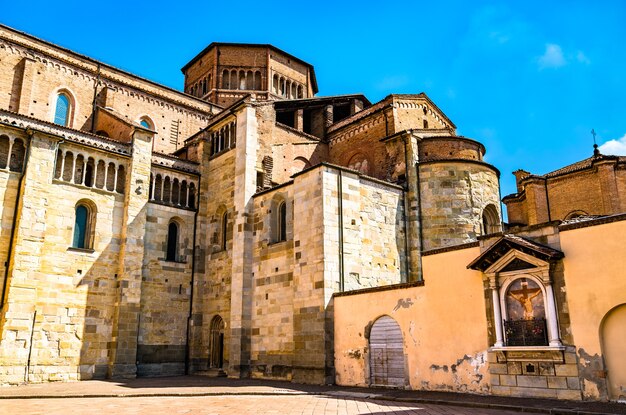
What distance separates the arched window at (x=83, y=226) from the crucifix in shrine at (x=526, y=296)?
17.1 m

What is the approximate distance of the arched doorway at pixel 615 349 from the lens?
1095 cm

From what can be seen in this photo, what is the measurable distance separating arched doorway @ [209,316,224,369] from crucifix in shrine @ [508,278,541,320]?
14.1m

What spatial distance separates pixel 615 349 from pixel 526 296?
7.26 feet

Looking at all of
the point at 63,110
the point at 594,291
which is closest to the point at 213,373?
the point at 594,291

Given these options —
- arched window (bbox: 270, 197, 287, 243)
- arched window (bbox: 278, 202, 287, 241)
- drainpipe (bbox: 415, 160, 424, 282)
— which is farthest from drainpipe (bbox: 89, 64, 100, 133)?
drainpipe (bbox: 415, 160, 424, 282)

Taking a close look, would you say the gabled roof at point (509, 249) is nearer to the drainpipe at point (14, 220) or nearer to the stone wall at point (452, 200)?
the stone wall at point (452, 200)

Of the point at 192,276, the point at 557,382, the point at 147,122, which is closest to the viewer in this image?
the point at 557,382

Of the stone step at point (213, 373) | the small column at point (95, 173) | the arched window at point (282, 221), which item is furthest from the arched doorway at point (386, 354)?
the small column at point (95, 173)

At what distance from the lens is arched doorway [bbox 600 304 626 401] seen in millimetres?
10945

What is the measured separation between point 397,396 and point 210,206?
15.2 meters

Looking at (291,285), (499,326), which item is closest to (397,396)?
(499,326)

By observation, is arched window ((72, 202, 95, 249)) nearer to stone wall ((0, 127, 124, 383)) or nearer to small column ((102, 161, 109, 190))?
stone wall ((0, 127, 124, 383))

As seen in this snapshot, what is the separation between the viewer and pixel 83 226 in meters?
21.6

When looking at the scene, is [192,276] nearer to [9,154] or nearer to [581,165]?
[9,154]
